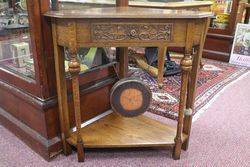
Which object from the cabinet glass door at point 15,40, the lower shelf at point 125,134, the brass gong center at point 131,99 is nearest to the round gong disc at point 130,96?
the brass gong center at point 131,99

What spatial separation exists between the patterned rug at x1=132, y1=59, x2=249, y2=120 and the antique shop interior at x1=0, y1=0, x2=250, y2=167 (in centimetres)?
3

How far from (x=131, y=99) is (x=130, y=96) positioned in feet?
0.05

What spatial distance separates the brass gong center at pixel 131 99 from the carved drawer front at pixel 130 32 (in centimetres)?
29

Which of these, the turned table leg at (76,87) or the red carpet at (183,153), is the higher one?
the turned table leg at (76,87)

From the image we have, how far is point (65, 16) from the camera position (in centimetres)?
89

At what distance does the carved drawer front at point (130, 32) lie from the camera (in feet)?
3.09

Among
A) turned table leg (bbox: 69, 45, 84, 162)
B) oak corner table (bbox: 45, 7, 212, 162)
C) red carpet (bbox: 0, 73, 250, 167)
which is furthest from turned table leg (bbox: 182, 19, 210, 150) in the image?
turned table leg (bbox: 69, 45, 84, 162)

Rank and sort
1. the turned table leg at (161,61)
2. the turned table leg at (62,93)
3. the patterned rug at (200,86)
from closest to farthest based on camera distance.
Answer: the turned table leg at (62,93) < the patterned rug at (200,86) < the turned table leg at (161,61)

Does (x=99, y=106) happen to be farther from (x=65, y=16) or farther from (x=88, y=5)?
(x=65, y=16)

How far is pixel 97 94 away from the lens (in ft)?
4.53

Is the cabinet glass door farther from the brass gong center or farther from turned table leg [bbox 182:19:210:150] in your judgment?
turned table leg [bbox 182:19:210:150]

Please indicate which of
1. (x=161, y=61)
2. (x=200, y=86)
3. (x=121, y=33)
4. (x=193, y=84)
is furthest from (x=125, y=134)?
(x=200, y=86)

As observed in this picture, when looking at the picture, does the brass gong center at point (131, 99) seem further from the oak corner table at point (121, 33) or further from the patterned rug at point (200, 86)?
the patterned rug at point (200, 86)

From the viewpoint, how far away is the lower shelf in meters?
1.17
